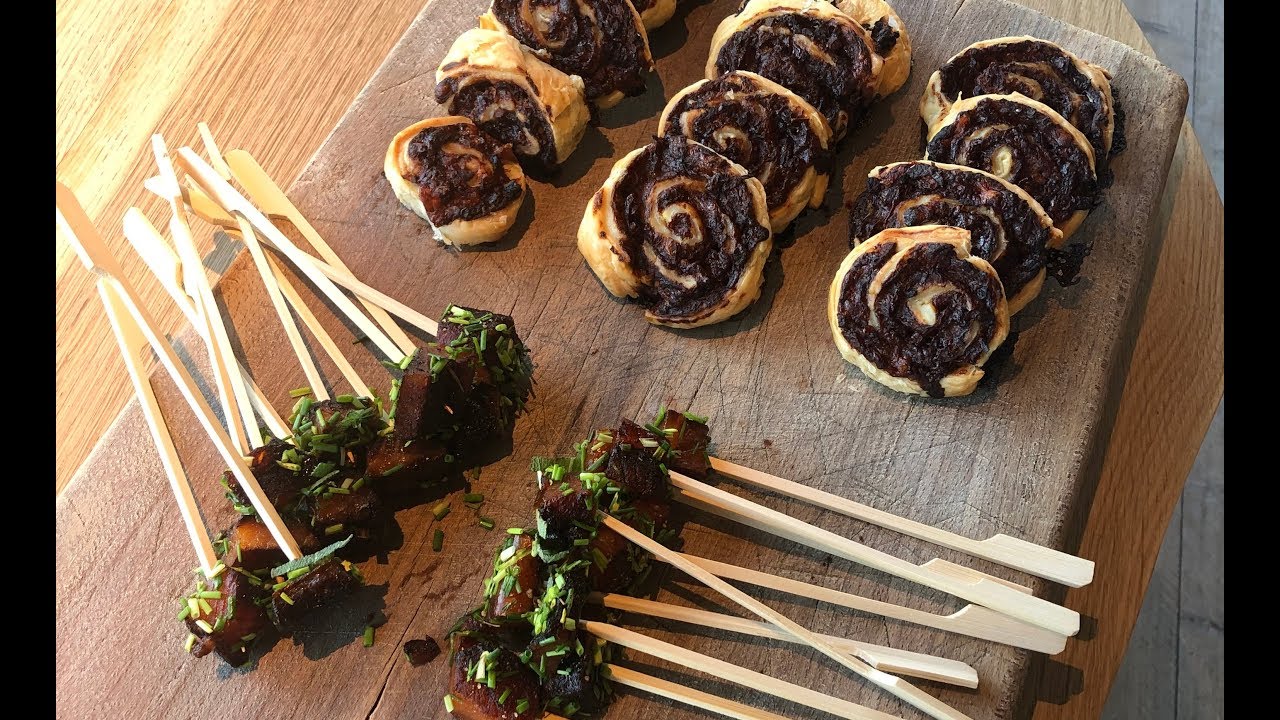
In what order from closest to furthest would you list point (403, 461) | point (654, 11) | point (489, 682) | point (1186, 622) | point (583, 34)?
1. point (489, 682)
2. point (403, 461)
3. point (583, 34)
4. point (654, 11)
5. point (1186, 622)

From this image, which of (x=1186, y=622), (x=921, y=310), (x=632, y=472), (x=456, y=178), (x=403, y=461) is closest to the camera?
(x=632, y=472)

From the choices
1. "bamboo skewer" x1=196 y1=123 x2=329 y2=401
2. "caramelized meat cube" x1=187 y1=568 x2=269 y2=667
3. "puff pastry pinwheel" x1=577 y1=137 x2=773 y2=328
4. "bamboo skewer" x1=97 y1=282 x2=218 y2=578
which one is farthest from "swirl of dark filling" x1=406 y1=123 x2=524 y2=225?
"caramelized meat cube" x1=187 y1=568 x2=269 y2=667

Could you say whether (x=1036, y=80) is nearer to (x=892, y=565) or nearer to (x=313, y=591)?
(x=892, y=565)

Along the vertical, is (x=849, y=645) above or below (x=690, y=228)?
below

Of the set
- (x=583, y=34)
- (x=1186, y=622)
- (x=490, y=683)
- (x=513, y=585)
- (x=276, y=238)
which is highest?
(x=583, y=34)

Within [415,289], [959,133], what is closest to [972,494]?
[959,133]

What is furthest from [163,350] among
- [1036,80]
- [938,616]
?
[1036,80]
